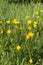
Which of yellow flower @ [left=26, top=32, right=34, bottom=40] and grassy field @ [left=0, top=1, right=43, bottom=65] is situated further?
yellow flower @ [left=26, top=32, right=34, bottom=40]

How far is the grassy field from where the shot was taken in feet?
10.7

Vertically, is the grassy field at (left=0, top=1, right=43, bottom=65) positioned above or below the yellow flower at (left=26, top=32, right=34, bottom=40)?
below

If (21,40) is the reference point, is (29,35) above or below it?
above

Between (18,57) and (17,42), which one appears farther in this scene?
(17,42)

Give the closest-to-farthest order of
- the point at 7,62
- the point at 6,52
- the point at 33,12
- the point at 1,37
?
the point at 7,62 < the point at 6,52 < the point at 1,37 < the point at 33,12

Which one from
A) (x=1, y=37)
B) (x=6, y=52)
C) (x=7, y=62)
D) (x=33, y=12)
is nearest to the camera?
(x=7, y=62)

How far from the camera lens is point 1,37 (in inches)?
143

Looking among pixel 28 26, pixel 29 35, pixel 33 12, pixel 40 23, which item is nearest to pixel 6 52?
pixel 29 35

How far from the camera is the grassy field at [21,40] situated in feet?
10.7

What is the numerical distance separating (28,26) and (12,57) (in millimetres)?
887

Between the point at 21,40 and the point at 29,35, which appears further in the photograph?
the point at 21,40

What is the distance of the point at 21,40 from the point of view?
11.8 ft

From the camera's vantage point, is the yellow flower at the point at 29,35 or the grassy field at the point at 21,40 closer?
the grassy field at the point at 21,40

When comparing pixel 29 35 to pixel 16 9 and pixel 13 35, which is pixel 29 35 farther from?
pixel 16 9
